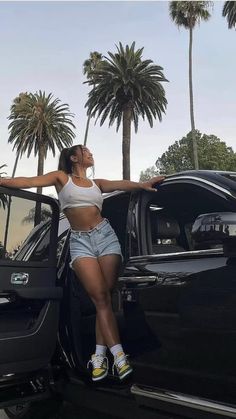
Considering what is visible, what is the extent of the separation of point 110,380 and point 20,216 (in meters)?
1.18

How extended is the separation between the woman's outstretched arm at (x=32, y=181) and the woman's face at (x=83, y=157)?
0.18 meters

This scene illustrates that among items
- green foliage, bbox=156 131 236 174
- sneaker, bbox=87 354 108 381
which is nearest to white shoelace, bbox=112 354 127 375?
sneaker, bbox=87 354 108 381

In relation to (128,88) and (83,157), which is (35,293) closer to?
(83,157)

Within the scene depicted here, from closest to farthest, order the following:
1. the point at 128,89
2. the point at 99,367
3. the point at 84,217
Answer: the point at 99,367 < the point at 84,217 < the point at 128,89

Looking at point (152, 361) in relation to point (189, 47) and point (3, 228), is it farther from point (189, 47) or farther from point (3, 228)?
point (189, 47)

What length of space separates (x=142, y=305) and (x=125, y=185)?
31.9 inches

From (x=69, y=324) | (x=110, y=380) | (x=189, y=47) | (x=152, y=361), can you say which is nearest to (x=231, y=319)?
(x=152, y=361)

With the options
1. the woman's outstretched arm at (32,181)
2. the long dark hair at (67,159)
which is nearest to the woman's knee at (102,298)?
the woman's outstretched arm at (32,181)

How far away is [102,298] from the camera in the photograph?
3.07 meters

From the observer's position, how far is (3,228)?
3293mm

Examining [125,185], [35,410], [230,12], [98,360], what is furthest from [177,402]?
[230,12]

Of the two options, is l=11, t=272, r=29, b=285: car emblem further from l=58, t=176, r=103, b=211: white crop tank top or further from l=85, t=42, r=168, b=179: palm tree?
l=85, t=42, r=168, b=179: palm tree

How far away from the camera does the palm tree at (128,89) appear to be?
119ft

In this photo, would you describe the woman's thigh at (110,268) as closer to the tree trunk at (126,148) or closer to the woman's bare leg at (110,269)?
the woman's bare leg at (110,269)
